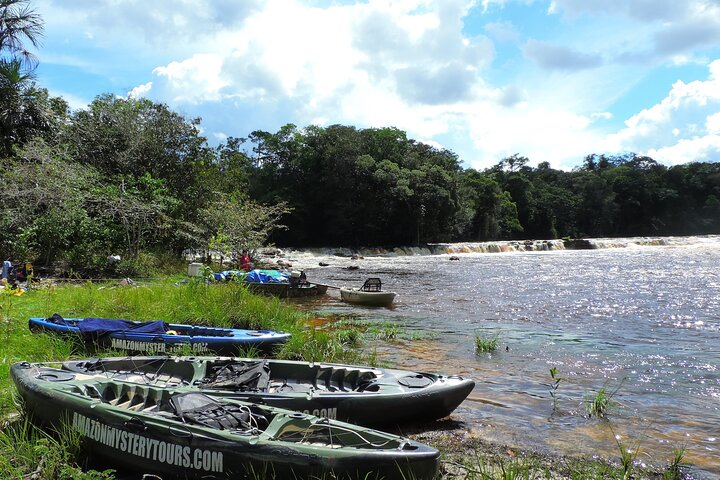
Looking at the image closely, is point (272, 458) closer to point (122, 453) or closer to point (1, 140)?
point (122, 453)

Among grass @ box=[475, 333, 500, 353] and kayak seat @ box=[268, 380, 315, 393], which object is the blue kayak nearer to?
kayak seat @ box=[268, 380, 315, 393]

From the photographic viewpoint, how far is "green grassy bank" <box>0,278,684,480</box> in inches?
151

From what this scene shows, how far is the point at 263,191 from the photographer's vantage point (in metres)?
45.5

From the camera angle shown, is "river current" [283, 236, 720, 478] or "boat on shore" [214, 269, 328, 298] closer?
"river current" [283, 236, 720, 478]

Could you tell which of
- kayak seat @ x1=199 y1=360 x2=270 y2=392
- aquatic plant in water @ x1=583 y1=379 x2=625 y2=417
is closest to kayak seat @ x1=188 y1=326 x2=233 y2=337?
kayak seat @ x1=199 y1=360 x2=270 y2=392

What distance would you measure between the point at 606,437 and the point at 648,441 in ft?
1.40

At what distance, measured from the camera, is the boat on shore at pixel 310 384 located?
193 inches

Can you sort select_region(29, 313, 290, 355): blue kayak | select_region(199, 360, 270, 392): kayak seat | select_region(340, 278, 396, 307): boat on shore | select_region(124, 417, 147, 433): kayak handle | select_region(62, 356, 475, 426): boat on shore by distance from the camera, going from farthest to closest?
select_region(340, 278, 396, 307): boat on shore
select_region(29, 313, 290, 355): blue kayak
select_region(199, 360, 270, 392): kayak seat
select_region(62, 356, 475, 426): boat on shore
select_region(124, 417, 147, 433): kayak handle

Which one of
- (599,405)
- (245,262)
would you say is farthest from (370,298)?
(599,405)

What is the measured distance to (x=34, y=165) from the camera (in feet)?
50.4

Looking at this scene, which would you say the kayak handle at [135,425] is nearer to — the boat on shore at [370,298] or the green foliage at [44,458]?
the green foliage at [44,458]

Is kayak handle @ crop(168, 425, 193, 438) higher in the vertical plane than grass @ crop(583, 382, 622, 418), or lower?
higher

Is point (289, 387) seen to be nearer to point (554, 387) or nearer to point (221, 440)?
point (221, 440)

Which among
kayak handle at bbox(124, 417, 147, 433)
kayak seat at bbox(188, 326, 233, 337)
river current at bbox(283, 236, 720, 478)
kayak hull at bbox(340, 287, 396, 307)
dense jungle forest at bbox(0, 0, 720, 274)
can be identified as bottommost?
river current at bbox(283, 236, 720, 478)
